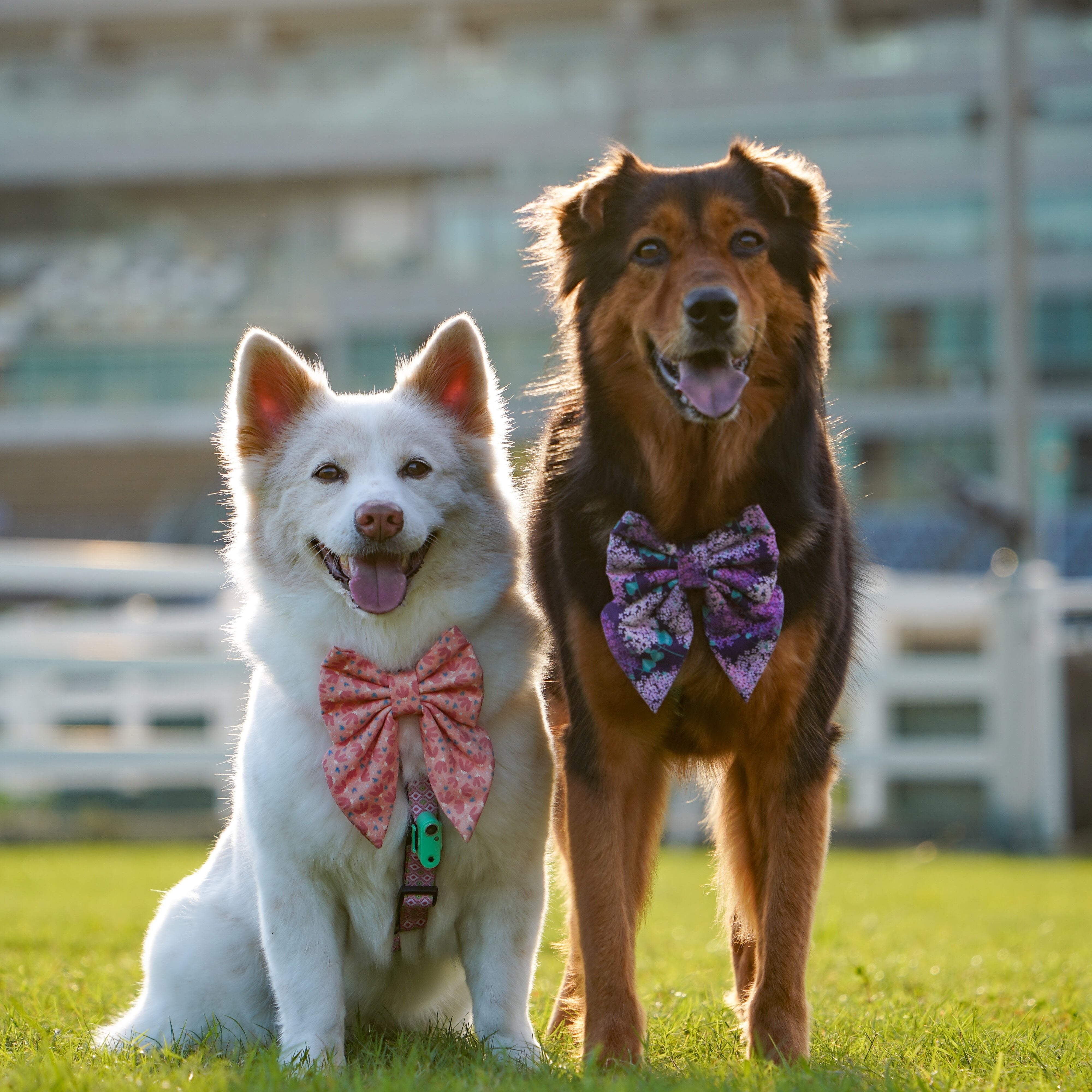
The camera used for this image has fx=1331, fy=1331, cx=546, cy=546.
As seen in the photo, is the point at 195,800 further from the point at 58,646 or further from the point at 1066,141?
the point at 1066,141

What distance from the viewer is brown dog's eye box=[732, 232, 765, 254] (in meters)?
3.16

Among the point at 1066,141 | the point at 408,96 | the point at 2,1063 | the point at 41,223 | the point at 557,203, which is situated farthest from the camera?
the point at 41,223

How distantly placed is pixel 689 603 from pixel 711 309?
0.70m

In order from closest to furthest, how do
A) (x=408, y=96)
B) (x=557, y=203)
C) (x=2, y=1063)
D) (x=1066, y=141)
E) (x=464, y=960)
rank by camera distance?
1. (x=2, y=1063)
2. (x=464, y=960)
3. (x=557, y=203)
4. (x=1066, y=141)
5. (x=408, y=96)

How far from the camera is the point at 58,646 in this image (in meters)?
9.66

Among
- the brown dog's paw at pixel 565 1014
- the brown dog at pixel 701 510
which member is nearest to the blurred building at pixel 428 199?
the brown dog's paw at pixel 565 1014

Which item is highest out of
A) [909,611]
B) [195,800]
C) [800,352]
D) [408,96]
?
[408,96]

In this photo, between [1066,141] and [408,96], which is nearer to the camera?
[1066,141]

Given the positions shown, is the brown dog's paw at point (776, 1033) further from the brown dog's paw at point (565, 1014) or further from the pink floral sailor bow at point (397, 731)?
the pink floral sailor bow at point (397, 731)

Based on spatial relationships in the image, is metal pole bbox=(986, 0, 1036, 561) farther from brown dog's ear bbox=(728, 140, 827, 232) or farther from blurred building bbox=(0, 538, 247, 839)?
brown dog's ear bbox=(728, 140, 827, 232)

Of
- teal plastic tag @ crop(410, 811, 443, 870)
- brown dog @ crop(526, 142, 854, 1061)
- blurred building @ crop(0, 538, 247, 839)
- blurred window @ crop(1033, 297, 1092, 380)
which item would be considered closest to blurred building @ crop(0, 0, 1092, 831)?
blurred window @ crop(1033, 297, 1092, 380)

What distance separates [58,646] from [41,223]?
30.4 metres

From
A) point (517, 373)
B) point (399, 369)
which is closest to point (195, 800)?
point (399, 369)

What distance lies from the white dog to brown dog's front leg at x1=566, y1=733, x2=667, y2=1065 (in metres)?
0.14
